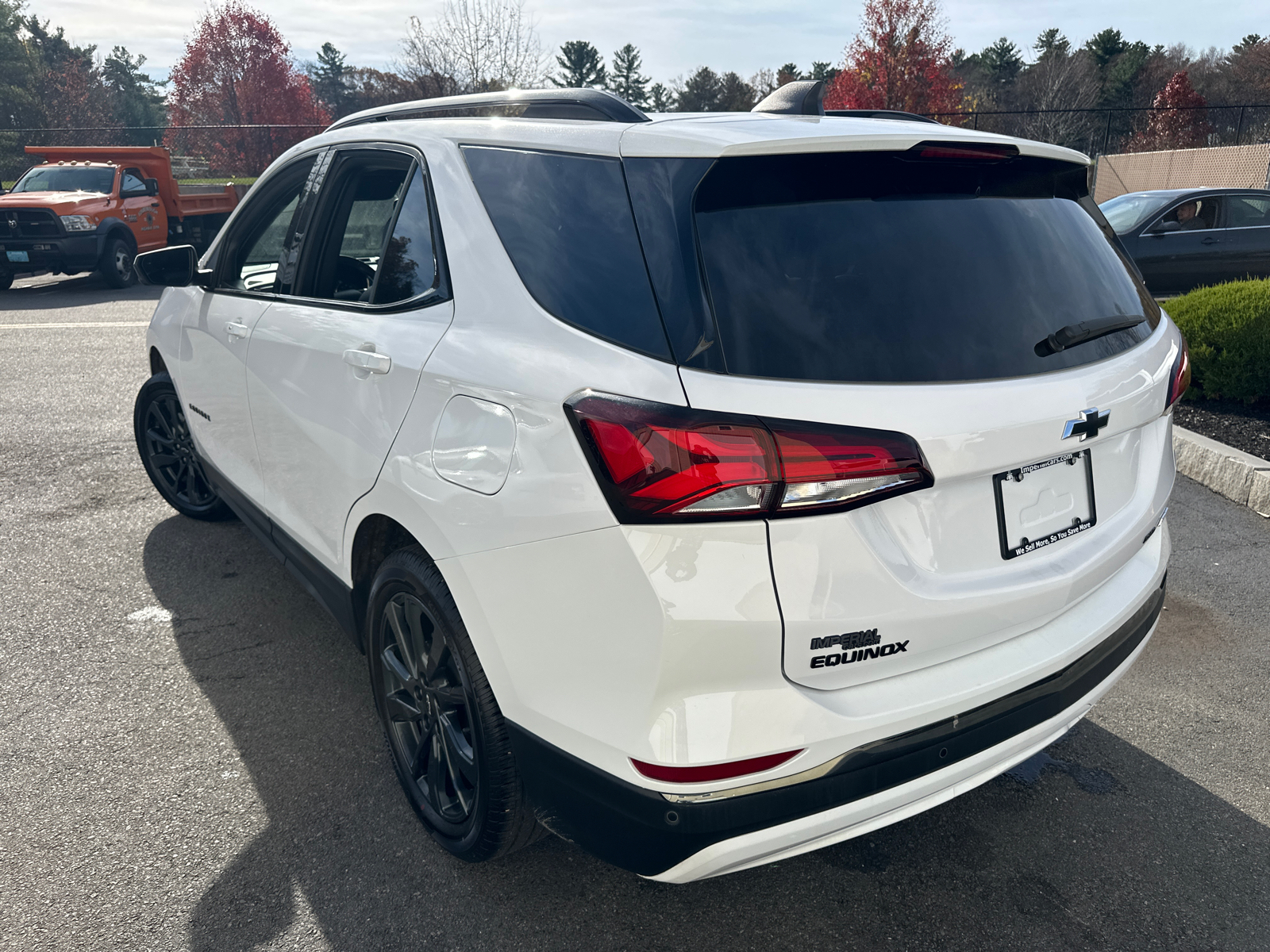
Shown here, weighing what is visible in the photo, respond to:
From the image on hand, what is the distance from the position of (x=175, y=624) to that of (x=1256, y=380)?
6.65 metres

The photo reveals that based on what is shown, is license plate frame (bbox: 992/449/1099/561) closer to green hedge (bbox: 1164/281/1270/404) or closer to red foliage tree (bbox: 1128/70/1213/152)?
green hedge (bbox: 1164/281/1270/404)

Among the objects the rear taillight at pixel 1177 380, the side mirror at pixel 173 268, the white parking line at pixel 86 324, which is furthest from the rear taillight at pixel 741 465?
the white parking line at pixel 86 324

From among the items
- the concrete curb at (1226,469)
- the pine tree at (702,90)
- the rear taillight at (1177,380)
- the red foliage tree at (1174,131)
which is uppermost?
the pine tree at (702,90)

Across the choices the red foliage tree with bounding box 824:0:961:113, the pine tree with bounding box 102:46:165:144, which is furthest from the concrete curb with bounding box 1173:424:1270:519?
the pine tree with bounding box 102:46:165:144

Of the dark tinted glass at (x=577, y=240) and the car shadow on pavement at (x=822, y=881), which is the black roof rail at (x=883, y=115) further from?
the car shadow on pavement at (x=822, y=881)

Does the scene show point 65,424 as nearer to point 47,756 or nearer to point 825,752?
point 47,756

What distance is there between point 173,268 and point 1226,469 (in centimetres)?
548

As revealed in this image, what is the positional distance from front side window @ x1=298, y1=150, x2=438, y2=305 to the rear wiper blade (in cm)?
145

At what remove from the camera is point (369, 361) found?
2471 mm

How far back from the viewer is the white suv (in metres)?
1.70

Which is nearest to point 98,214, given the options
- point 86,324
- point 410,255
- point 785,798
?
point 86,324

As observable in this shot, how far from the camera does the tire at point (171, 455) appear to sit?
4629 mm

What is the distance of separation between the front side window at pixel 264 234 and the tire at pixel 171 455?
1.12 m

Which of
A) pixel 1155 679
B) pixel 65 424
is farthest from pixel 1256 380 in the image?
pixel 65 424
